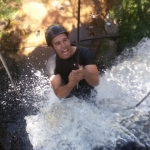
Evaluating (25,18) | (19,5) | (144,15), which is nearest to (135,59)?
(144,15)

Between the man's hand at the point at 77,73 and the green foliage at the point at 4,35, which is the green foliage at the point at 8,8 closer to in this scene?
the green foliage at the point at 4,35

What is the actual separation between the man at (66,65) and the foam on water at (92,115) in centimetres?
68

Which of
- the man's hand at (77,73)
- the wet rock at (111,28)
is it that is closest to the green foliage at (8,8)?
the wet rock at (111,28)

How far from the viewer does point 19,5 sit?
265 inches

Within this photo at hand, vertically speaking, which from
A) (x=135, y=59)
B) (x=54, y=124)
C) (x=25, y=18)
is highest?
(x=25, y=18)

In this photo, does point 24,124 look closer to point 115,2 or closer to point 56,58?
point 56,58

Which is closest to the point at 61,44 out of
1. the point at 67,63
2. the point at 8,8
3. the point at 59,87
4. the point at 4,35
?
the point at 67,63

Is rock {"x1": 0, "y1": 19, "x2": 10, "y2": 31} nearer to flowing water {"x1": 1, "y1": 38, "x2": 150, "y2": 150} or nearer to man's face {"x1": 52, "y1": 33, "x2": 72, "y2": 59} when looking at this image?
flowing water {"x1": 1, "y1": 38, "x2": 150, "y2": 150}


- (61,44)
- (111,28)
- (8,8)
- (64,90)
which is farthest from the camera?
(8,8)

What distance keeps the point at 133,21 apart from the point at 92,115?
9.33 ft

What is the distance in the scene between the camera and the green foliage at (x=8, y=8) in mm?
6305

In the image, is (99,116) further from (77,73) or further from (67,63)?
(77,73)

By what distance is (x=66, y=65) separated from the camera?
316cm

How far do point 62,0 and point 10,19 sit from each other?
5.61 feet
